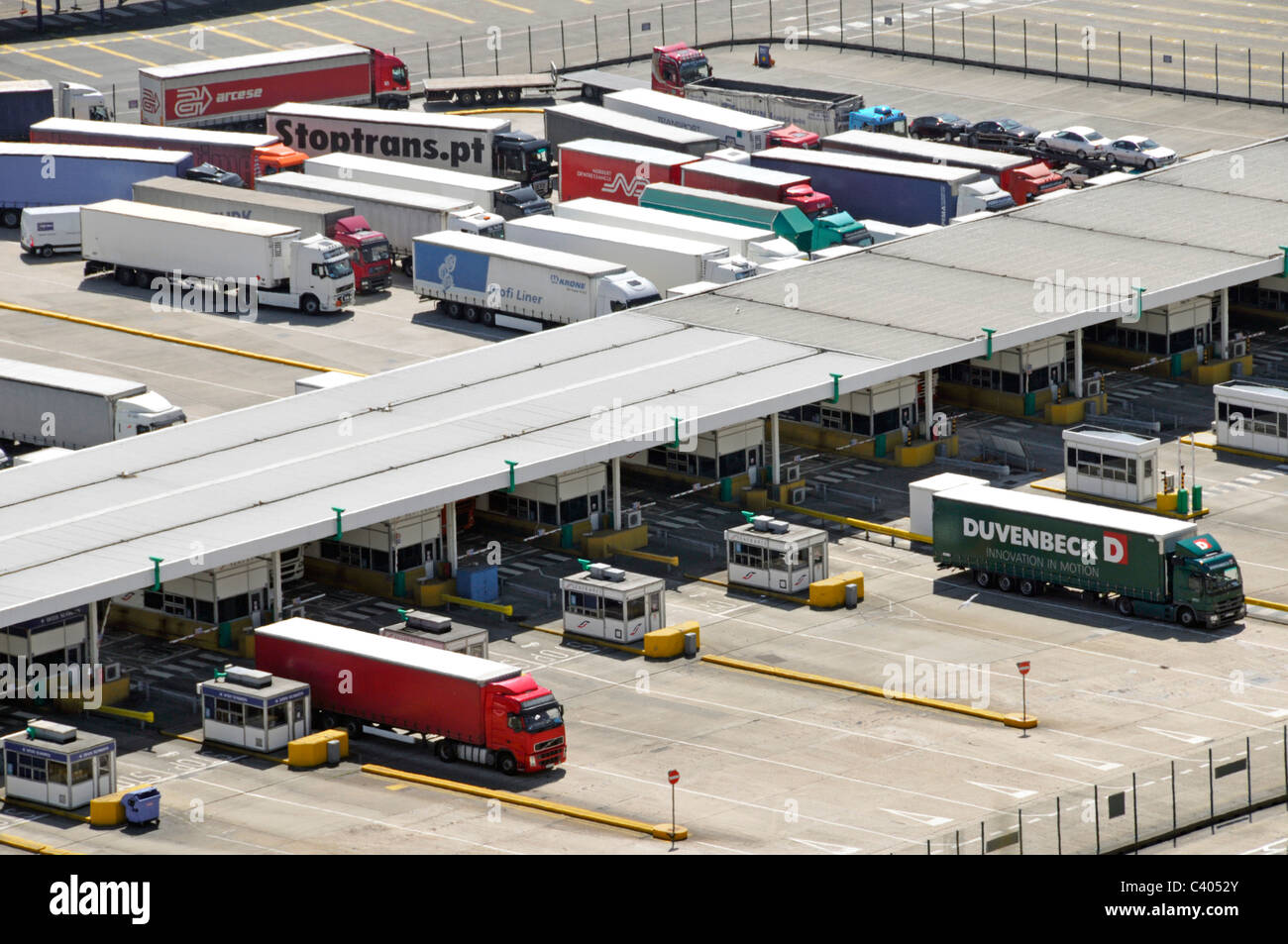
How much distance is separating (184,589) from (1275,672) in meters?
35.6

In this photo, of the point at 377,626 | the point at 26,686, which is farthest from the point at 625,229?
the point at 26,686

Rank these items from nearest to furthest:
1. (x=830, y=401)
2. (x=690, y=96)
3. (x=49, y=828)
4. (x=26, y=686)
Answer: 1. (x=49, y=828)
2. (x=26, y=686)
3. (x=830, y=401)
4. (x=690, y=96)

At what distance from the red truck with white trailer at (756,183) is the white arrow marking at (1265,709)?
196ft

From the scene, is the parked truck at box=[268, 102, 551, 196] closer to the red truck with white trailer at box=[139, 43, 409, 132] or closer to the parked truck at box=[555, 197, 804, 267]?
the red truck with white trailer at box=[139, 43, 409, 132]

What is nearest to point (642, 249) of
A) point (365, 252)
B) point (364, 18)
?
point (365, 252)

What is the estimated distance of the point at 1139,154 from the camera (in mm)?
143125

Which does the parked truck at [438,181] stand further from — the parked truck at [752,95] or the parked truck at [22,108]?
the parked truck at [22,108]

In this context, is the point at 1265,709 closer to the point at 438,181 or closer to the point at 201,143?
the point at 438,181

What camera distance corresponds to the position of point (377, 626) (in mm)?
88125

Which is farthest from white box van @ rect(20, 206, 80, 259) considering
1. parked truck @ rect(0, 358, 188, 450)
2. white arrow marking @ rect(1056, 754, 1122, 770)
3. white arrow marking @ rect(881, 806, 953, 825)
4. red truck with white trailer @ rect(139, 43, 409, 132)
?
white arrow marking @ rect(881, 806, 953, 825)

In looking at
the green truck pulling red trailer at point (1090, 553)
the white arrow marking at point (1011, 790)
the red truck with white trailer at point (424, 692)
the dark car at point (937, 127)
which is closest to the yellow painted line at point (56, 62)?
the dark car at point (937, 127)

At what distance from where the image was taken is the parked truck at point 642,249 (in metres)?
123

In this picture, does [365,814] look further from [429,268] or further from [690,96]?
[690,96]

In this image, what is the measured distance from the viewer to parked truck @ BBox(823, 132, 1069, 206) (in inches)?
5497
